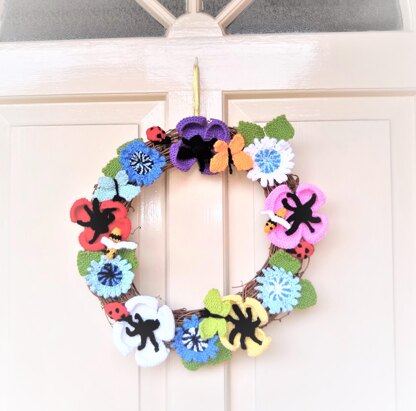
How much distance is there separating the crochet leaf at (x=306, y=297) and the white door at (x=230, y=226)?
81 mm

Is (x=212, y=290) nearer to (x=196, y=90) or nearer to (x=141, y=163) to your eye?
(x=141, y=163)

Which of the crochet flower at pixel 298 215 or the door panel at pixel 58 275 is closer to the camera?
the crochet flower at pixel 298 215

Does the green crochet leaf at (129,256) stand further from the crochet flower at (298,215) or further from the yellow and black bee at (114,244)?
the crochet flower at (298,215)

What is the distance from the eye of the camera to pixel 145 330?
83cm

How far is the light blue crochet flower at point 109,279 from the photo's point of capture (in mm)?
835

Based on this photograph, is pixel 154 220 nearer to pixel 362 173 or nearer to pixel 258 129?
pixel 258 129

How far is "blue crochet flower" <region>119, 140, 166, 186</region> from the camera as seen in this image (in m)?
0.86

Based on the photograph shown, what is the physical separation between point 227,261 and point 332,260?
208 millimetres

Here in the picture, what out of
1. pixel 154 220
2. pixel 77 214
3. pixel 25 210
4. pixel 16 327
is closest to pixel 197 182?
pixel 154 220

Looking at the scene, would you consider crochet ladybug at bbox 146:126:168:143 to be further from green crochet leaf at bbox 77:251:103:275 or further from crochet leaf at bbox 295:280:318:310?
crochet leaf at bbox 295:280:318:310

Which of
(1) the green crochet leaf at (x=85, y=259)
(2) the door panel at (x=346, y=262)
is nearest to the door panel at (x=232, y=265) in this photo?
(2) the door panel at (x=346, y=262)

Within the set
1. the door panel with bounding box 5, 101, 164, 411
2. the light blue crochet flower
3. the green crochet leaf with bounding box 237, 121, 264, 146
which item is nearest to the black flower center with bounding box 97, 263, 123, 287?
the light blue crochet flower

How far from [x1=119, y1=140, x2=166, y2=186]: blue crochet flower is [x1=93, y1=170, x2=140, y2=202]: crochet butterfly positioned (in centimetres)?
1

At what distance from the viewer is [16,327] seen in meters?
0.95
